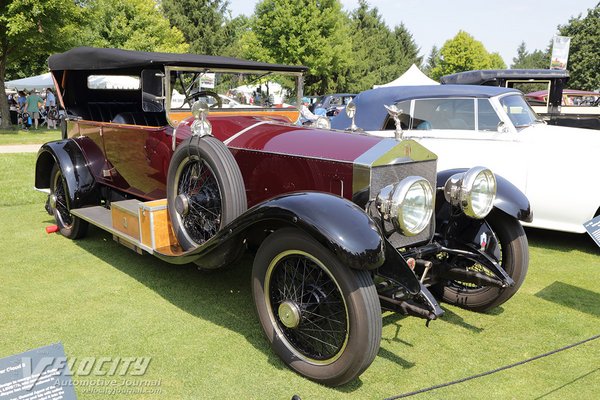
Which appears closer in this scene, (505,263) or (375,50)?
(505,263)

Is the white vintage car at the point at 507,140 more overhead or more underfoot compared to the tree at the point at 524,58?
more underfoot

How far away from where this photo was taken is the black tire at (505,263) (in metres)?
3.52

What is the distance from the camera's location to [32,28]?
16.1m

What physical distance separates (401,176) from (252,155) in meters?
1.11

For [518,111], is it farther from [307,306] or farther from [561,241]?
[307,306]

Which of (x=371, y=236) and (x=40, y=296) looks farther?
(x=40, y=296)

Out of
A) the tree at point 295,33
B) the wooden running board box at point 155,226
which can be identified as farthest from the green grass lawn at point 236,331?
the tree at point 295,33

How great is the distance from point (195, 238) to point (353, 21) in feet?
154

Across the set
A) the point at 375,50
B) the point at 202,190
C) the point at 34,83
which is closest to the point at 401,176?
the point at 202,190

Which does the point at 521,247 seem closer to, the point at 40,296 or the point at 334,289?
the point at 334,289

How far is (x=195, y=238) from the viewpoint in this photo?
3682mm

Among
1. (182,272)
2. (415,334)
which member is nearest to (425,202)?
(415,334)

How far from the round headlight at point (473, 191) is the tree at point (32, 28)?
16.4 meters

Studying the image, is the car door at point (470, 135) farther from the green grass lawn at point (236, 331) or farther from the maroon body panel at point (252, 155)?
the maroon body panel at point (252, 155)
